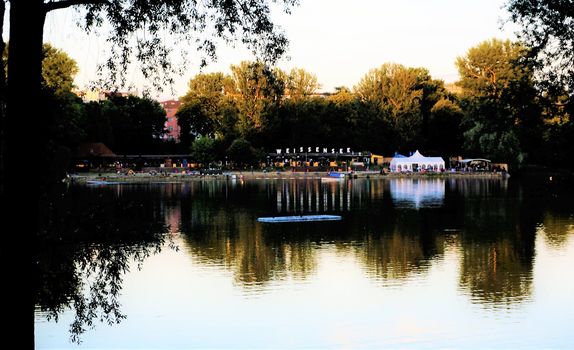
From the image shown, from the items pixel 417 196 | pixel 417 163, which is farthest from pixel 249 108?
pixel 417 196

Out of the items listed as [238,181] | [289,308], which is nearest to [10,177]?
[289,308]

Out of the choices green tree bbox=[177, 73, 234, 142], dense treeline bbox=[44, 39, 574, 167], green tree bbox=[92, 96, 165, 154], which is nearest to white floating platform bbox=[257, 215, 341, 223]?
dense treeline bbox=[44, 39, 574, 167]

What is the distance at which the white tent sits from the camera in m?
106

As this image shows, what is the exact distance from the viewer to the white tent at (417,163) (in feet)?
347

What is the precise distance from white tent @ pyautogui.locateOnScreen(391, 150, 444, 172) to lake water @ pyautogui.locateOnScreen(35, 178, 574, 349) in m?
56.2

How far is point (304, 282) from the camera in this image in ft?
89.3

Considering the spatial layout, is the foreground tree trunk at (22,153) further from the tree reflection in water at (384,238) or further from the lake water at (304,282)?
the tree reflection in water at (384,238)

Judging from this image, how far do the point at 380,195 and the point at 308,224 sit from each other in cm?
2639

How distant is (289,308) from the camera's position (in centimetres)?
2317

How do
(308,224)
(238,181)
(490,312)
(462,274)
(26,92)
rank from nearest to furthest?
1. (26,92)
2. (490,312)
3. (462,274)
4. (308,224)
5. (238,181)

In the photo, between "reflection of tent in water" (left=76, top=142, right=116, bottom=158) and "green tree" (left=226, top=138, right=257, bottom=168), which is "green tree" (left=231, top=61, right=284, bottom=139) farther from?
"reflection of tent in water" (left=76, top=142, right=116, bottom=158)

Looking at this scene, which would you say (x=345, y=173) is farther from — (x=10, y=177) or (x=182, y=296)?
(x=10, y=177)

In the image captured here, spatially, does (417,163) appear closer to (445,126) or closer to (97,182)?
(445,126)

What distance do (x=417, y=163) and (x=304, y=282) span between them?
265 ft
